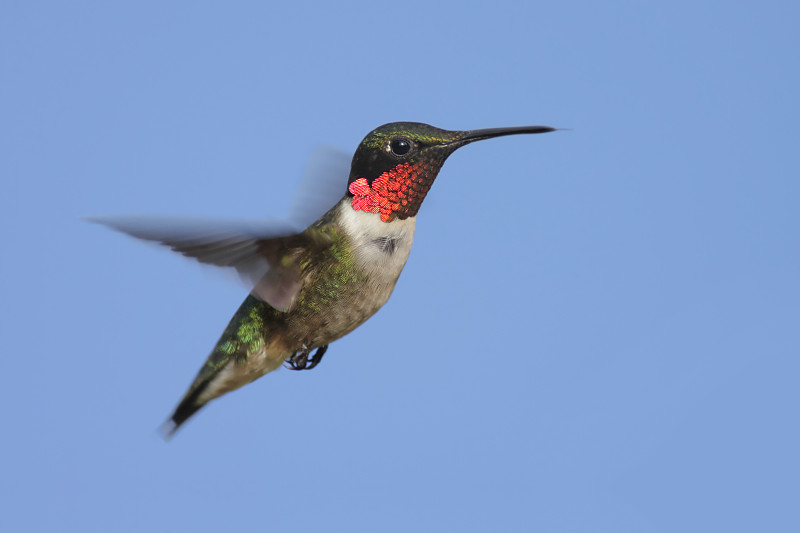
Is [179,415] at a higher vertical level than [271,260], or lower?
lower

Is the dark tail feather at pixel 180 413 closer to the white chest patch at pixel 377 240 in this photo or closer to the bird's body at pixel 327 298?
the bird's body at pixel 327 298

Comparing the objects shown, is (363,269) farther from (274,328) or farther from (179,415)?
(179,415)

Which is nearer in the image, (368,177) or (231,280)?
(231,280)

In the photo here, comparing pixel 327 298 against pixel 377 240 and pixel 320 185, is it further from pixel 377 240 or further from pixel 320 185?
pixel 320 185

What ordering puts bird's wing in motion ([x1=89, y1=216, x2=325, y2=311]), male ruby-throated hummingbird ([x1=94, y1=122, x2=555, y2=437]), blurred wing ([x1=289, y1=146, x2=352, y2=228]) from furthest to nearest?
blurred wing ([x1=289, y1=146, x2=352, y2=228]) < male ruby-throated hummingbird ([x1=94, y1=122, x2=555, y2=437]) < bird's wing in motion ([x1=89, y1=216, x2=325, y2=311])

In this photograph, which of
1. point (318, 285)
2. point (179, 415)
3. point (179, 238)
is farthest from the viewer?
point (179, 415)

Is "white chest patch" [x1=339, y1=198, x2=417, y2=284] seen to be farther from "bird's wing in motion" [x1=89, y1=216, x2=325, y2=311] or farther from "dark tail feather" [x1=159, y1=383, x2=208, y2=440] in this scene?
"dark tail feather" [x1=159, y1=383, x2=208, y2=440]

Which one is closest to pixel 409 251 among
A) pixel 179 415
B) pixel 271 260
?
pixel 271 260

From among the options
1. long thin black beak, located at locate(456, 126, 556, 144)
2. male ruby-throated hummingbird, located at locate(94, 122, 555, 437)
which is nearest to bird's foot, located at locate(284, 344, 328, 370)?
male ruby-throated hummingbird, located at locate(94, 122, 555, 437)
